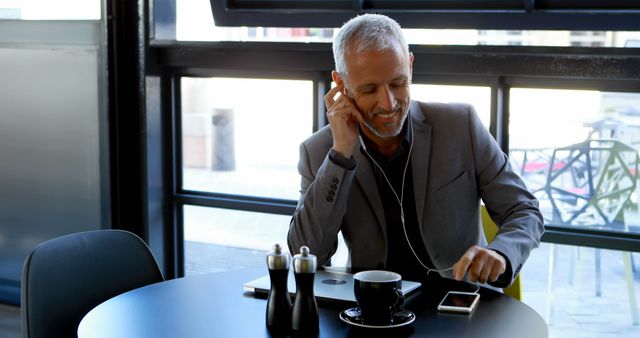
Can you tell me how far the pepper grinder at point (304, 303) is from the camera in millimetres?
1688

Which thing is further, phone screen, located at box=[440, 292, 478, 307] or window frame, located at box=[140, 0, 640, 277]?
window frame, located at box=[140, 0, 640, 277]

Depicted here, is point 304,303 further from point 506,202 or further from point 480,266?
point 506,202

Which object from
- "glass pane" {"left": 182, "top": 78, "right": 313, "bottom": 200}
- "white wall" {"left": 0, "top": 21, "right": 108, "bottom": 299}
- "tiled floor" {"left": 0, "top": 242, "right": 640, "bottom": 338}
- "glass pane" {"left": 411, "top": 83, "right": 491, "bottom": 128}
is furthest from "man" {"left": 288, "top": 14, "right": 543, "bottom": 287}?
"white wall" {"left": 0, "top": 21, "right": 108, "bottom": 299}

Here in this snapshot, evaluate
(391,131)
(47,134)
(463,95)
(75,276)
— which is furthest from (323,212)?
(47,134)

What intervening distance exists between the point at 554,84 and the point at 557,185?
0.40 m

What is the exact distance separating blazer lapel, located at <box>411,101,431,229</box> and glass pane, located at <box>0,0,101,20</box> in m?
1.94

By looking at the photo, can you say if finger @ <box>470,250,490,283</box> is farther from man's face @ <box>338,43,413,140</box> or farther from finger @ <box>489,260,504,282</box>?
man's face @ <box>338,43,413,140</box>

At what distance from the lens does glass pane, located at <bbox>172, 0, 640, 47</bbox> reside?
3027 millimetres

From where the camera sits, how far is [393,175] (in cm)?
243

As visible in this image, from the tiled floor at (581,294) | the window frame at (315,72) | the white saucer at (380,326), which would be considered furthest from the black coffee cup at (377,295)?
the tiled floor at (581,294)

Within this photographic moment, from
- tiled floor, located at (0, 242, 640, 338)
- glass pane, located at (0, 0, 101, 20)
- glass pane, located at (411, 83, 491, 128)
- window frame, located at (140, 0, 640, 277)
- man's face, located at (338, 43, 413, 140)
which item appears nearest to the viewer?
man's face, located at (338, 43, 413, 140)

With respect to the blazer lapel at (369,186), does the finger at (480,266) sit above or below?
below

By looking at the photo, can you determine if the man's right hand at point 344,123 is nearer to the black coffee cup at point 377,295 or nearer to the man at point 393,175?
the man at point 393,175

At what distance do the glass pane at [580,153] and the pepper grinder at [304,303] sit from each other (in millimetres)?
1770
